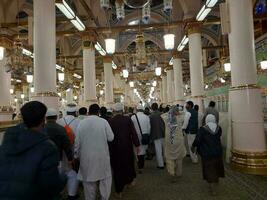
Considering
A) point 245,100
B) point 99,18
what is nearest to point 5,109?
point 99,18

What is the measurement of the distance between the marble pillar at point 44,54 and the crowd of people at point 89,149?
150cm

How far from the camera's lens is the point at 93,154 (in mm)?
3607

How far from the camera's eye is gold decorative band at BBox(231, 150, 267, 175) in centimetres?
528

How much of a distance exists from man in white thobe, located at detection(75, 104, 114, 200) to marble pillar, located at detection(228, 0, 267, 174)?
3350 millimetres

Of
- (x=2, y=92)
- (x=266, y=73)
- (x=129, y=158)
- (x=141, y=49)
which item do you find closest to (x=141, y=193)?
(x=129, y=158)

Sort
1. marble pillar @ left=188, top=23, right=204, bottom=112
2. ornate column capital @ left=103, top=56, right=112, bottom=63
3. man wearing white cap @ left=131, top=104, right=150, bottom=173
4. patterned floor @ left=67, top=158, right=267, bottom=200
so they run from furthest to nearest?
ornate column capital @ left=103, top=56, right=112, bottom=63
marble pillar @ left=188, top=23, right=204, bottom=112
man wearing white cap @ left=131, top=104, right=150, bottom=173
patterned floor @ left=67, top=158, right=267, bottom=200

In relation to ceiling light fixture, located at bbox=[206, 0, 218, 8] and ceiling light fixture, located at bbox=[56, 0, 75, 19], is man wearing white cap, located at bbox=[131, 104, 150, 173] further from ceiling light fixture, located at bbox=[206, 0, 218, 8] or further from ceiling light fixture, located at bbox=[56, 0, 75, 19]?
ceiling light fixture, located at bbox=[206, 0, 218, 8]

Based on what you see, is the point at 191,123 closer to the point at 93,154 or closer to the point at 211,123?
the point at 211,123

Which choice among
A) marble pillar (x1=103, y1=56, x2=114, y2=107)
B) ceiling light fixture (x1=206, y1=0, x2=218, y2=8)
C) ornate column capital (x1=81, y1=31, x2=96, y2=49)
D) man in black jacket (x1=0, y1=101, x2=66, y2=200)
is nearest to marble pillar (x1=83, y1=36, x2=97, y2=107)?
ornate column capital (x1=81, y1=31, x2=96, y2=49)

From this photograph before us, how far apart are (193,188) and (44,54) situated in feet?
14.9

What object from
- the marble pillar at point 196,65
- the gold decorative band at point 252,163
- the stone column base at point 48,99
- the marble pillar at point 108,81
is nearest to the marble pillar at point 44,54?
the stone column base at point 48,99

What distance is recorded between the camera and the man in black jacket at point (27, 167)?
1725mm

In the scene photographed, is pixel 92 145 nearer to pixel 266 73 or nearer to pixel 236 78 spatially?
pixel 236 78

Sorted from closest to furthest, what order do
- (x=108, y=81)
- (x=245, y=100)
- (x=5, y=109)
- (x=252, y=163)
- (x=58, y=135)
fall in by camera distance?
(x=58, y=135) → (x=252, y=163) → (x=245, y=100) → (x=5, y=109) → (x=108, y=81)
